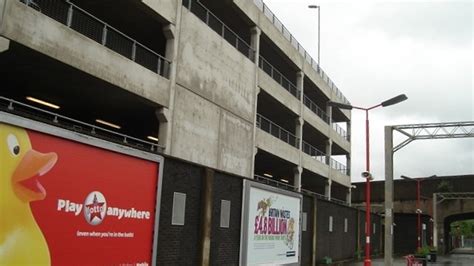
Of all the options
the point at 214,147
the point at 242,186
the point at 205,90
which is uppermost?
the point at 205,90

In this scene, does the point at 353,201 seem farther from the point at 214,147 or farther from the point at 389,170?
the point at 214,147

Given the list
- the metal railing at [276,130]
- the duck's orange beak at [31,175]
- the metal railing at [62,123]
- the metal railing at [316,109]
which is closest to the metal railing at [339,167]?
the metal railing at [316,109]

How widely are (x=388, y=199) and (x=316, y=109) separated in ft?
58.1

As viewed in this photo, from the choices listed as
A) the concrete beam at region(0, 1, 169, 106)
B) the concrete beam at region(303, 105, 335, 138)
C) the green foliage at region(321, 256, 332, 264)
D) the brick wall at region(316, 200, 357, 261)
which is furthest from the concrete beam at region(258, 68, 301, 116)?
the concrete beam at region(0, 1, 169, 106)

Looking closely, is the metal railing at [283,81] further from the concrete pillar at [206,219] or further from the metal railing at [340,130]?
the concrete pillar at [206,219]

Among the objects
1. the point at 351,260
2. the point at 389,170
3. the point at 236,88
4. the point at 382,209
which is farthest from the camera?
the point at 382,209

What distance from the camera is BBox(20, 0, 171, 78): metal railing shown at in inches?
694

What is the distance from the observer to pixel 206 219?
60.2 ft

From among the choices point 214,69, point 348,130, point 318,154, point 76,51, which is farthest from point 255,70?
point 348,130

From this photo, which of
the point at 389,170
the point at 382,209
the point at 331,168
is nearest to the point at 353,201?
the point at 382,209

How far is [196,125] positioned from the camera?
2358 centimetres

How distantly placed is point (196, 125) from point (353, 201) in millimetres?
45189

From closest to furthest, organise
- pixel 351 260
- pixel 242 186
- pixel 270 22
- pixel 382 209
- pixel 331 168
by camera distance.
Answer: pixel 242 186, pixel 270 22, pixel 351 260, pixel 331 168, pixel 382 209

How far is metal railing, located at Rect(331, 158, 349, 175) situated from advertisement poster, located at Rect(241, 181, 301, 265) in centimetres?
2457
